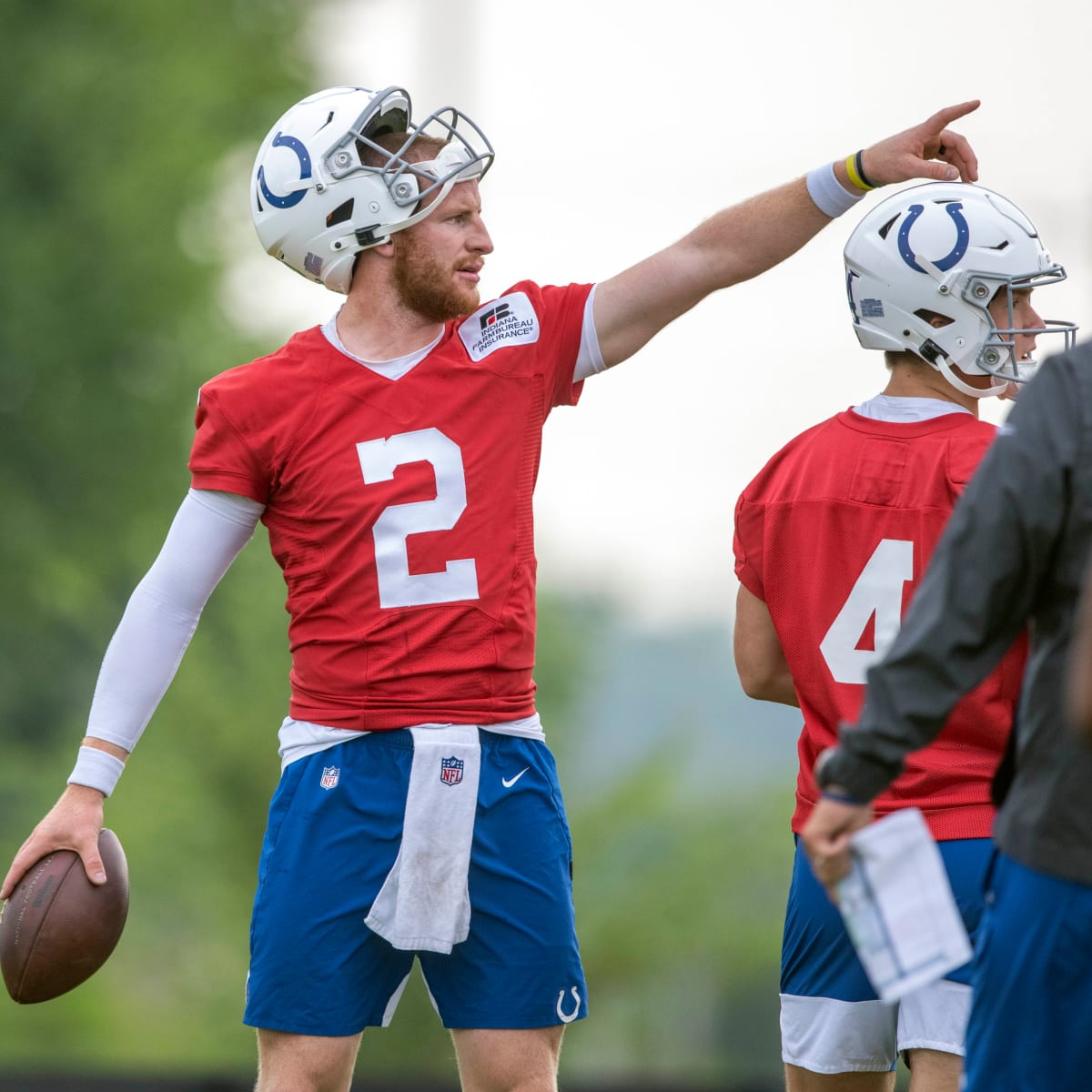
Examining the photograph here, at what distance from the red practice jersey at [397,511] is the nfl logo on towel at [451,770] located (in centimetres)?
9

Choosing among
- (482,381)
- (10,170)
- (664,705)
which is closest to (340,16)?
(10,170)

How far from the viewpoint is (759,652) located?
137 inches

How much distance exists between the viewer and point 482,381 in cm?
354

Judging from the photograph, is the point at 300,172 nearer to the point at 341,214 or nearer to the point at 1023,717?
the point at 341,214

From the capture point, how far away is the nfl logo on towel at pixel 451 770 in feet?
11.0

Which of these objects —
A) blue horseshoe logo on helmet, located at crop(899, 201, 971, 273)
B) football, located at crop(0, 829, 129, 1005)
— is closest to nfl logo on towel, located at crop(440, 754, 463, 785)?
football, located at crop(0, 829, 129, 1005)

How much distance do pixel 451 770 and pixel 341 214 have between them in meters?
1.24

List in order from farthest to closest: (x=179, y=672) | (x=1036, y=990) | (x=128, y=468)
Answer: (x=128, y=468) → (x=179, y=672) → (x=1036, y=990)

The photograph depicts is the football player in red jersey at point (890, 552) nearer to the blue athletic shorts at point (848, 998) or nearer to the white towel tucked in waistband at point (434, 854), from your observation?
the blue athletic shorts at point (848, 998)

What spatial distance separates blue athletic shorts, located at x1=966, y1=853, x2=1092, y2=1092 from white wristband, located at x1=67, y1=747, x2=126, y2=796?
1.89 metres

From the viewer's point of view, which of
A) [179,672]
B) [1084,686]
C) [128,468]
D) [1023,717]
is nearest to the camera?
[1084,686]

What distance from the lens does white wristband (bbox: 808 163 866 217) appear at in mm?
3490

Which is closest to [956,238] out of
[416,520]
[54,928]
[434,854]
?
[416,520]

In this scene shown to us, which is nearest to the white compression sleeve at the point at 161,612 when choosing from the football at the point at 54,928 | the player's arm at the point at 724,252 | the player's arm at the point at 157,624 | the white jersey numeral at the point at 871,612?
the player's arm at the point at 157,624
